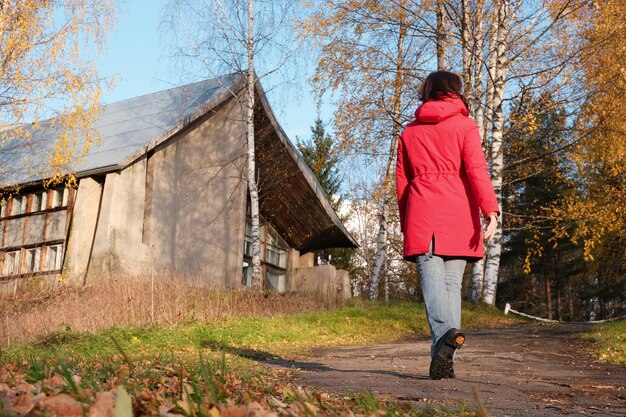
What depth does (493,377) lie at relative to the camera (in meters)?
5.77

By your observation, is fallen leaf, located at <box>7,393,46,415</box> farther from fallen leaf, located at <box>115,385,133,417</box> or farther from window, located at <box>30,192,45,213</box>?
window, located at <box>30,192,45,213</box>

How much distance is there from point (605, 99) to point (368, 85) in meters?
4.86

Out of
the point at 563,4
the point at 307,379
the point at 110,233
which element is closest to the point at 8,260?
the point at 110,233

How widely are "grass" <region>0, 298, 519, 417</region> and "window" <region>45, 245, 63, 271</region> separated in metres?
6.12

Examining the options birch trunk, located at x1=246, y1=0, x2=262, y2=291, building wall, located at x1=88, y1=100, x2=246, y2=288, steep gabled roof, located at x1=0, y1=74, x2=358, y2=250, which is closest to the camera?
building wall, located at x1=88, y1=100, x2=246, y2=288

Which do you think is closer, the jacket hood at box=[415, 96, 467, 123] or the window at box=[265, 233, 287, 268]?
the jacket hood at box=[415, 96, 467, 123]

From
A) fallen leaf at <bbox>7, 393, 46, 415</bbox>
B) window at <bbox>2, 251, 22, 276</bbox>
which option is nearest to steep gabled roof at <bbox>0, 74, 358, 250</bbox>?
window at <bbox>2, 251, 22, 276</bbox>

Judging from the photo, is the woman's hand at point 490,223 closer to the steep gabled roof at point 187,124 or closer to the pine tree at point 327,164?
the steep gabled roof at point 187,124

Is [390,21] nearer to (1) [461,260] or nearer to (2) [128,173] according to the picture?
(2) [128,173]

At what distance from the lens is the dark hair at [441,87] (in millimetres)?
5488

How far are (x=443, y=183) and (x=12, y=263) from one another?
1499 centimetres

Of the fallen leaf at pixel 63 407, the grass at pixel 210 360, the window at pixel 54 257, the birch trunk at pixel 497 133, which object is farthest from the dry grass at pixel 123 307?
the fallen leaf at pixel 63 407

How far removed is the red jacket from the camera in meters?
5.25

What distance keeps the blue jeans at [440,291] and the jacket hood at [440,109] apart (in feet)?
3.21
